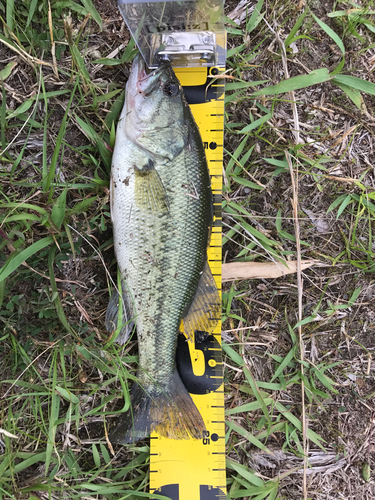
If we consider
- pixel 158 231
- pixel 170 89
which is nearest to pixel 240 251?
pixel 158 231

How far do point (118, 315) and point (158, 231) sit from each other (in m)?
0.68

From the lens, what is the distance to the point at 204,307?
2.30 m

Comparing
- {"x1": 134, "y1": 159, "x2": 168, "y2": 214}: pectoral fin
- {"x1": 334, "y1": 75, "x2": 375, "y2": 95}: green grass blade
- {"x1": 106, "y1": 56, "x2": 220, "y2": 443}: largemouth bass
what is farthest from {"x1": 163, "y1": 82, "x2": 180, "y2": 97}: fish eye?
{"x1": 334, "y1": 75, "x2": 375, "y2": 95}: green grass blade

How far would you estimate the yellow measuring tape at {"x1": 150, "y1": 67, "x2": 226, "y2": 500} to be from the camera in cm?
228

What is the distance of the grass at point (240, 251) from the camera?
6.97 feet

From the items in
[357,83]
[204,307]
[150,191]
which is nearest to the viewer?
[150,191]

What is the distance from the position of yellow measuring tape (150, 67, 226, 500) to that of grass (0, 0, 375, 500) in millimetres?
124

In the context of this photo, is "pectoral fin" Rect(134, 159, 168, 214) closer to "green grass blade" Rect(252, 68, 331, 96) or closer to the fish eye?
the fish eye

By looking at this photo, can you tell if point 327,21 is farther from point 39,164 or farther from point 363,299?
point 39,164

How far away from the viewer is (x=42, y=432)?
85.6 inches

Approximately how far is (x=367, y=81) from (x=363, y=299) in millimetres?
1845

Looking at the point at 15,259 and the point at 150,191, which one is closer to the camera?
the point at 15,259

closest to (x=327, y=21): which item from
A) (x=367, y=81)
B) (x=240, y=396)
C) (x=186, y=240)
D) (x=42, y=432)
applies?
(x=367, y=81)

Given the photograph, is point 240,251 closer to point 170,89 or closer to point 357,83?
point 170,89
